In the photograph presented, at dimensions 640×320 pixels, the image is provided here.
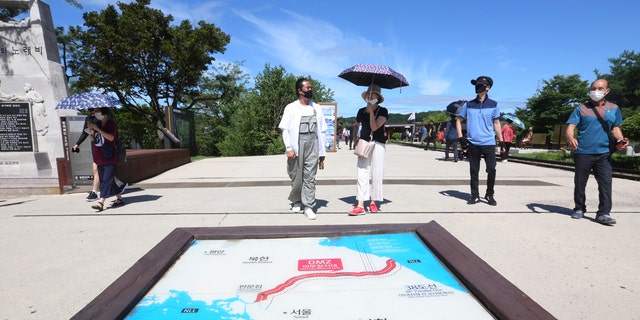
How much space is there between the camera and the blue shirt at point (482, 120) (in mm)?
4945

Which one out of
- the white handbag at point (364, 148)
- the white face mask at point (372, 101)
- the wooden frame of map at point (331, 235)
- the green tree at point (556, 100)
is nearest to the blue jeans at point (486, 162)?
the white handbag at point (364, 148)

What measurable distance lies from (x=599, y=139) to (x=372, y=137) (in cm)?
293

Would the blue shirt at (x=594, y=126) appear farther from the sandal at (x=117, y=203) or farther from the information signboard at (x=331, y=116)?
the information signboard at (x=331, y=116)

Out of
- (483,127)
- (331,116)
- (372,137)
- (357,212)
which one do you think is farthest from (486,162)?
(331,116)

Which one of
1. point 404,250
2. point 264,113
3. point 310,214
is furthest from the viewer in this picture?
point 264,113

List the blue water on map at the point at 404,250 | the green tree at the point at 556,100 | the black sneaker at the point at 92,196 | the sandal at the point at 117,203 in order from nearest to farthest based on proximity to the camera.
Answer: the blue water on map at the point at 404,250
the sandal at the point at 117,203
the black sneaker at the point at 92,196
the green tree at the point at 556,100

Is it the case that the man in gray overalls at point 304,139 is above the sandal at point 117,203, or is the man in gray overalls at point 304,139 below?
above

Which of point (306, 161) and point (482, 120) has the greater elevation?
point (482, 120)

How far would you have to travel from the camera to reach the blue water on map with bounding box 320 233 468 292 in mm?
1915

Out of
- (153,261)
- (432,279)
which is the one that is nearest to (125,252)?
(153,261)

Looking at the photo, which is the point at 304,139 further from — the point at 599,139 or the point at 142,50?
the point at 142,50

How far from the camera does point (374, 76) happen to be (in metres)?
4.39

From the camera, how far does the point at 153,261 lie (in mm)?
2008

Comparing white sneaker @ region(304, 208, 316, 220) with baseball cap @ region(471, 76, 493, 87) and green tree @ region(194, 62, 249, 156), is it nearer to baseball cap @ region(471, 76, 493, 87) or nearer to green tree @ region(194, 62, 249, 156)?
baseball cap @ region(471, 76, 493, 87)
